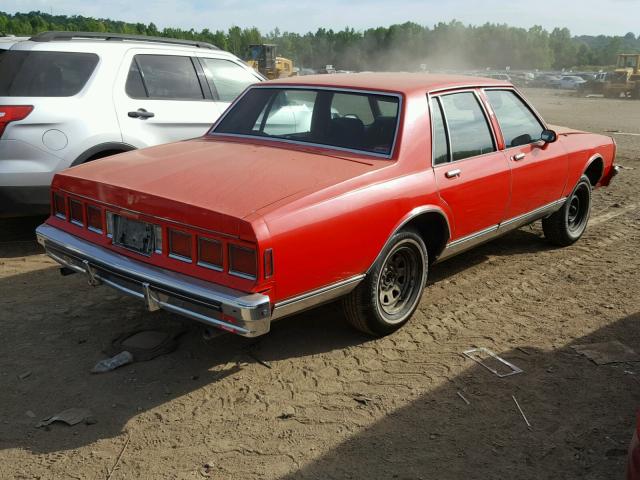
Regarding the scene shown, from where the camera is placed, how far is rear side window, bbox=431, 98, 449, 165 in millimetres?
A: 4289

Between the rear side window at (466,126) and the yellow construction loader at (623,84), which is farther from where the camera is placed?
the yellow construction loader at (623,84)

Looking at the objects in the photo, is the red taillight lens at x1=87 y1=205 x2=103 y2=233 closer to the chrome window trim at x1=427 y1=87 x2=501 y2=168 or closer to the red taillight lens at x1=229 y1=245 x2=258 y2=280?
the red taillight lens at x1=229 y1=245 x2=258 y2=280

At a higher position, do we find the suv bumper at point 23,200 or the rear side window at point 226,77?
the rear side window at point 226,77

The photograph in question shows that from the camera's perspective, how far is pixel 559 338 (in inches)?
166

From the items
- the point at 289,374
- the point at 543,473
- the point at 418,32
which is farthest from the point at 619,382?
the point at 418,32

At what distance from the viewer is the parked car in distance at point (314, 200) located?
10.5ft

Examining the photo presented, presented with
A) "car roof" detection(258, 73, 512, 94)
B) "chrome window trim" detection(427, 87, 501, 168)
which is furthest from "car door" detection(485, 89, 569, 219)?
"car roof" detection(258, 73, 512, 94)

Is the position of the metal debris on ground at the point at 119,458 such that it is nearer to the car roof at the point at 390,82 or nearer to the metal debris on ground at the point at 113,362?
the metal debris on ground at the point at 113,362

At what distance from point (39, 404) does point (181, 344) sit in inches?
36.9

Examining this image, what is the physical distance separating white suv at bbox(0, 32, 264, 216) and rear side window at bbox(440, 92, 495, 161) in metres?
2.84

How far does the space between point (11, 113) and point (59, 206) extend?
1653mm

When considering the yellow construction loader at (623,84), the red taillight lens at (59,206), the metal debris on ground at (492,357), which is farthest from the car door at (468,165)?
the yellow construction loader at (623,84)

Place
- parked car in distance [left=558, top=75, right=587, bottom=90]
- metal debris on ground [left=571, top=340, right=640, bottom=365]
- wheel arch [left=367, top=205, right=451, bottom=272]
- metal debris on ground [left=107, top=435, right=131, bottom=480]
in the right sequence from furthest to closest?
parked car in distance [left=558, top=75, right=587, bottom=90] < wheel arch [left=367, top=205, right=451, bottom=272] < metal debris on ground [left=571, top=340, right=640, bottom=365] < metal debris on ground [left=107, top=435, right=131, bottom=480]

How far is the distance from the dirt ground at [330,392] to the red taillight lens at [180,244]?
0.75 metres
